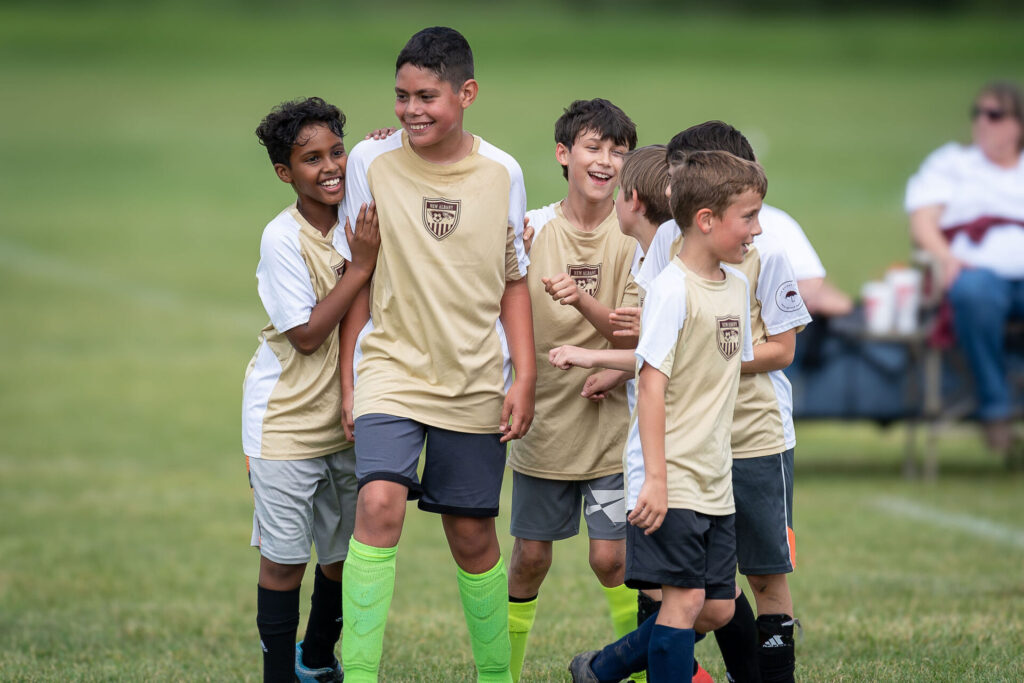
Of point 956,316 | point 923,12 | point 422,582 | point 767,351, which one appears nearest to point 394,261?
point 767,351

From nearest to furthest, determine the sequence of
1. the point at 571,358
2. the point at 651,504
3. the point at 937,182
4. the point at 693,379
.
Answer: the point at 651,504 → the point at 693,379 → the point at 571,358 → the point at 937,182

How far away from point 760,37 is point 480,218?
5131 cm

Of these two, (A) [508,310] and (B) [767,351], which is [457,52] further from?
(B) [767,351]

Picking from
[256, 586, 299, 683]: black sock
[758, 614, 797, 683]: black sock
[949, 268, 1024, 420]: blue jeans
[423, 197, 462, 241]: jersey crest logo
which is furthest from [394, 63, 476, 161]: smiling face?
[949, 268, 1024, 420]: blue jeans

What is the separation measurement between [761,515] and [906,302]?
509cm

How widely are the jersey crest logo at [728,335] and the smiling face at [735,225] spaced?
0.17 meters

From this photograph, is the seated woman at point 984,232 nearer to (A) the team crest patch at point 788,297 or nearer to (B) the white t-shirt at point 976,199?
(B) the white t-shirt at point 976,199

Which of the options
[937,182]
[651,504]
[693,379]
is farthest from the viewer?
[937,182]

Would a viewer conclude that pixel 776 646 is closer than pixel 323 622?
Yes

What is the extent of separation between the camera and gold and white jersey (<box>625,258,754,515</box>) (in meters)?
3.57

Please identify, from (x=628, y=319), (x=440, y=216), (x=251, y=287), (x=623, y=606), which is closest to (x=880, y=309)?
(x=623, y=606)

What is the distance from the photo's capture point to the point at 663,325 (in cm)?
356

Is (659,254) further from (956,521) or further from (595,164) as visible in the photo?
(956,521)

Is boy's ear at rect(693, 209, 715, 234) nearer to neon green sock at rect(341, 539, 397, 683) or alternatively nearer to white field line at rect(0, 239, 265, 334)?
neon green sock at rect(341, 539, 397, 683)
